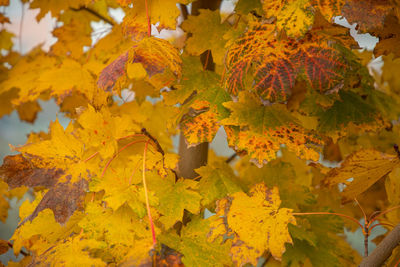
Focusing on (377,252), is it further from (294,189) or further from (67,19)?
(67,19)

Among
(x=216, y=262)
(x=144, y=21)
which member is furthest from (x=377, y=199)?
(x=144, y=21)

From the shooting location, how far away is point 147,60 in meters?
0.70

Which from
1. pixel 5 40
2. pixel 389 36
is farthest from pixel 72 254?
pixel 5 40

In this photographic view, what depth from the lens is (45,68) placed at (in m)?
1.36

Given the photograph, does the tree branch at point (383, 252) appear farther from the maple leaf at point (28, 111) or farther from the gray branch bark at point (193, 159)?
the maple leaf at point (28, 111)

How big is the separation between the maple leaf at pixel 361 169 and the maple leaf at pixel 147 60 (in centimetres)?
47

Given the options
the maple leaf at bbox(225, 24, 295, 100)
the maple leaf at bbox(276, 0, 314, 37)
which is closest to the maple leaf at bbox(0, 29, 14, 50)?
the maple leaf at bbox(225, 24, 295, 100)

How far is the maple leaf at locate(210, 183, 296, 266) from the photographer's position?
0.72 metres

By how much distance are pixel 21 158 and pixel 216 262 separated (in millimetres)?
494

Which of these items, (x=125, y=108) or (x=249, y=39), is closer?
(x=249, y=39)

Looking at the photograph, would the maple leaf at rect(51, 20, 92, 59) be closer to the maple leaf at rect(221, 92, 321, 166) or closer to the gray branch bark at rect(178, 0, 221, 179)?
the gray branch bark at rect(178, 0, 221, 179)

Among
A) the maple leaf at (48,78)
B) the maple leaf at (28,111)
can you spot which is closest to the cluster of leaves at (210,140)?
the maple leaf at (48,78)

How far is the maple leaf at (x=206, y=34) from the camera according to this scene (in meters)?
0.97

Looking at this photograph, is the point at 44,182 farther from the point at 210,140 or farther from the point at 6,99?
the point at 6,99
